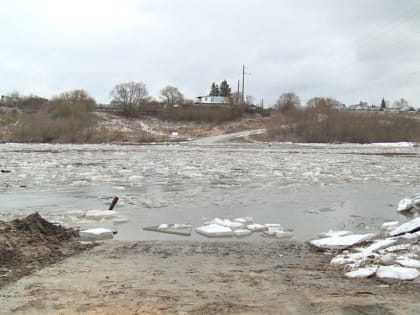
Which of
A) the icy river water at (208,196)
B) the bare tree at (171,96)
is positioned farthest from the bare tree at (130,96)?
the icy river water at (208,196)

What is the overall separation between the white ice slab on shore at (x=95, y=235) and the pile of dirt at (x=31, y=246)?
143mm

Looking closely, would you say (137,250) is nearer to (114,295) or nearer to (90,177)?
(114,295)

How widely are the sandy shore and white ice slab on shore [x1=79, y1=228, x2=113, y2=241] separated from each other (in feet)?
4.36

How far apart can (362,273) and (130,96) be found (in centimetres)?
11031

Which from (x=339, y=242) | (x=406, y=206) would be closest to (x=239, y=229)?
(x=339, y=242)

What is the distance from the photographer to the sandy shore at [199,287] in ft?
17.6

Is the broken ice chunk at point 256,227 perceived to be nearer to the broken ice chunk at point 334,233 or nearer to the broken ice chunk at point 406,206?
the broken ice chunk at point 334,233

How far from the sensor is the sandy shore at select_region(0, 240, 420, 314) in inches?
211

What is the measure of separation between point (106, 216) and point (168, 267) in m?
5.25

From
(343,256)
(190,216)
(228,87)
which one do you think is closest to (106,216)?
(190,216)

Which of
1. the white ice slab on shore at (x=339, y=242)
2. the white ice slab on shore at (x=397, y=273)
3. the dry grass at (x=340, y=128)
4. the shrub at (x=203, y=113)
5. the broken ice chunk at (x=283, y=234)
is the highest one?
the shrub at (x=203, y=113)

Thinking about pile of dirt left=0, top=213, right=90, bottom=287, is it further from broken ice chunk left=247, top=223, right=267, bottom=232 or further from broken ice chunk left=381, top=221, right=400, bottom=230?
broken ice chunk left=381, top=221, right=400, bottom=230

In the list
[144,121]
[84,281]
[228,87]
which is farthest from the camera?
[228,87]

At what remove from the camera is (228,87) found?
156000 mm
